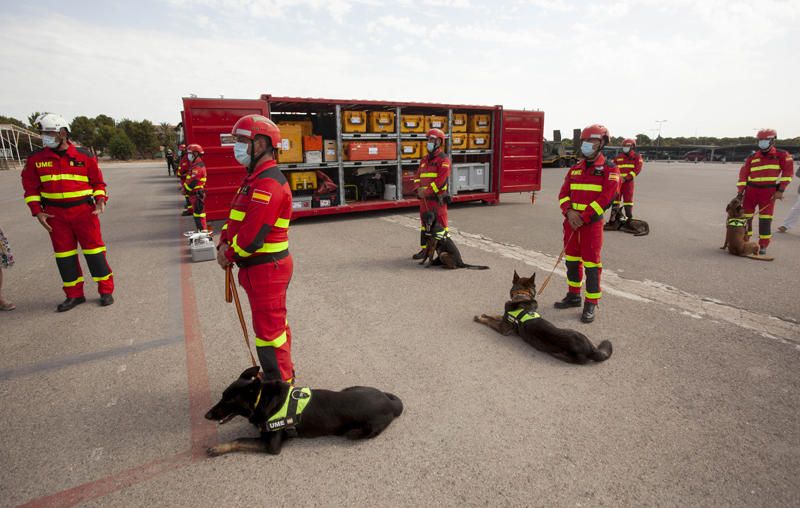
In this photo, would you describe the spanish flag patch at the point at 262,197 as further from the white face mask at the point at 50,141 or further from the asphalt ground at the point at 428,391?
the white face mask at the point at 50,141

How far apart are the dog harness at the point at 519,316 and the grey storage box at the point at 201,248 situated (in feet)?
17.6

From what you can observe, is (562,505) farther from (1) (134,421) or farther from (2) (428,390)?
(1) (134,421)

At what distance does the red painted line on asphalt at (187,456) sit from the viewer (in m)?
2.40

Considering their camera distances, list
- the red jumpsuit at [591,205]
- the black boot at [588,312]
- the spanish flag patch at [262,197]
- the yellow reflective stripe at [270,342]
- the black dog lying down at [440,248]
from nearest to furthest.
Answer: the spanish flag patch at [262,197] < the yellow reflective stripe at [270,342] < the red jumpsuit at [591,205] < the black boot at [588,312] < the black dog lying down at [440,248]

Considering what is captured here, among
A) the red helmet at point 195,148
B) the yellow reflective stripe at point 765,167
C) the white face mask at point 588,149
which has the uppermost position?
the red helmet at point 195,148

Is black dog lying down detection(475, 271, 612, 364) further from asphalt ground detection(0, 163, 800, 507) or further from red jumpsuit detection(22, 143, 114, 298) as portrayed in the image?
red jumpsuit detection(22, 143, 114, 298)

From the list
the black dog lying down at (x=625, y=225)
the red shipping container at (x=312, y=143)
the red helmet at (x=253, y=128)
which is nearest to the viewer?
the red helmet at (x=253, y=128)

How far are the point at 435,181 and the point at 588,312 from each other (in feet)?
10.6

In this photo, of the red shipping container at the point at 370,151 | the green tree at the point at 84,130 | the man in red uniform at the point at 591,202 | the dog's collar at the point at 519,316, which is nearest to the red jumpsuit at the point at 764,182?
the man in red uniform at the point at 591,202

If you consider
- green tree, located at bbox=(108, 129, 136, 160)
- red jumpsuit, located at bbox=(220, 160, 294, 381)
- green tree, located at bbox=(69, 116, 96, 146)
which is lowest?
red jumpsuit, located at bbox=(220, 160, 294, 381)

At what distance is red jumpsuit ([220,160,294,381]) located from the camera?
2736 mm

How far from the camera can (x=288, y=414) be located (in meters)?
2.64

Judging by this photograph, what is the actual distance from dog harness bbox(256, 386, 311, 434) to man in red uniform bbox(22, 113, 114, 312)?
398 centimetres

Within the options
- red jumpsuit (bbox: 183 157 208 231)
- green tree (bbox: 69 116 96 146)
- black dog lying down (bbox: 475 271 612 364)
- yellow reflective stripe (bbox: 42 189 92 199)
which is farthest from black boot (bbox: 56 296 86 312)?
green tree (bbox: 69 116 96 146)
